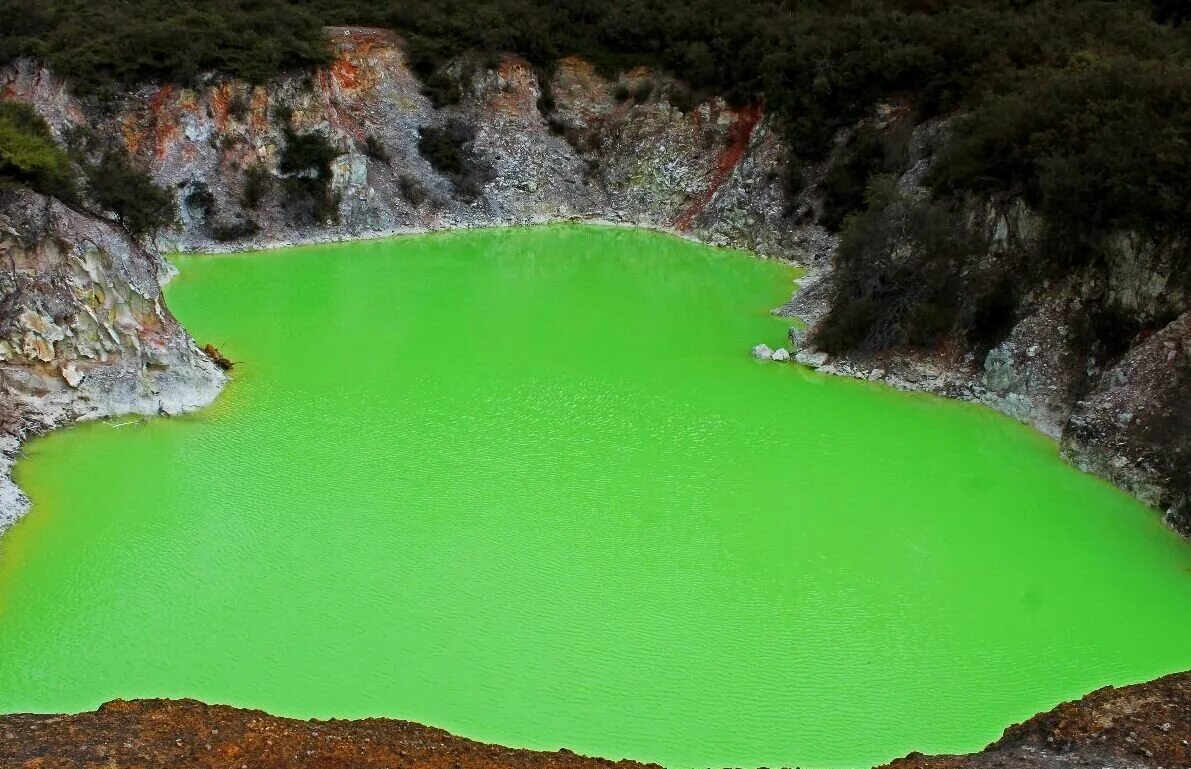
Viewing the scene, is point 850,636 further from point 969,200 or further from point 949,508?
point 969,200

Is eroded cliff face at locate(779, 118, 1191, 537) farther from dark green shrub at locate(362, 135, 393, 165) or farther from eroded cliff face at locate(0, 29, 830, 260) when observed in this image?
dark green shrub at locate(362, 135, 393, 165)

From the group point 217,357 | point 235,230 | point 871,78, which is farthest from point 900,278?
point 235,230

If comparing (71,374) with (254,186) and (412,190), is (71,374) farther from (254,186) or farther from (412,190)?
(412,190)

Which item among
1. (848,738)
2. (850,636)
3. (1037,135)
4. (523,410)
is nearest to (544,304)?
(523,410)

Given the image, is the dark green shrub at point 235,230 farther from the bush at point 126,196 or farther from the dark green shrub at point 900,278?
the dark green shrub at point 900,278

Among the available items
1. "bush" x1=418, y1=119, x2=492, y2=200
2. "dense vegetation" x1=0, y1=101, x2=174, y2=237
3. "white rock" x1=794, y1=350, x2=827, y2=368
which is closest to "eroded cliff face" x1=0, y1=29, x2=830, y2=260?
"bush" x1=418, y1=119, x2=492, y2=200

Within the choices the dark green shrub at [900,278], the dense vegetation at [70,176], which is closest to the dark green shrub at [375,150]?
the dense vegetation at [70,176]
